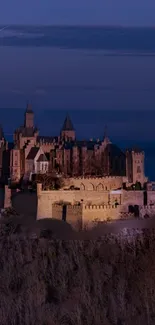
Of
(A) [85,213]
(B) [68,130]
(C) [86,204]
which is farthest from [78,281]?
(B) [68,130]

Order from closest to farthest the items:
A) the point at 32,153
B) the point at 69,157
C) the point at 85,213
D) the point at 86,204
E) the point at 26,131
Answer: the point at 85,213, the point at 86,204, the point at 32,153, the point at 69,157, the point at 26,131

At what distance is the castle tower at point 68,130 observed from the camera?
3385cm

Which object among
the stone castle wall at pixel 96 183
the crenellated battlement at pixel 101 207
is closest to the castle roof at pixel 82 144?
the stone castle wall at pixel 96 183

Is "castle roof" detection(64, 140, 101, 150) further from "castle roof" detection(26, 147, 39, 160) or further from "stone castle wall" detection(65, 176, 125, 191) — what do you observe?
"stone castle wall" detection(65, 176, 125, 191)

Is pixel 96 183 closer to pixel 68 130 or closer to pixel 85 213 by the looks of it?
pixel 85 213

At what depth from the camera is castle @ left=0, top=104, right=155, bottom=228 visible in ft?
96.1

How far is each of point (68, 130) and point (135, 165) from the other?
3.36m

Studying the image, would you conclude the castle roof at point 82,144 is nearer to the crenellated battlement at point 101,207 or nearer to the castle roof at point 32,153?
the castle roof at point 32,153

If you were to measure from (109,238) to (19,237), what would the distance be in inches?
103

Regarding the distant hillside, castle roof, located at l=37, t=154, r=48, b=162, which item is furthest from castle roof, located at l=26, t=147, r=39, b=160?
the distant hillside

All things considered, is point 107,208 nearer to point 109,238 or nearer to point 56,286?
point 109,238

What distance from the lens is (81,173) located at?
31844mm

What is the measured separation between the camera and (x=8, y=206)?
1190 inches

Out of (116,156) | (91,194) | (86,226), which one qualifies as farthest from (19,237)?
(116,156)
